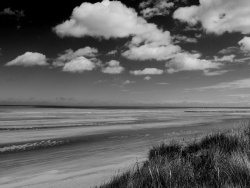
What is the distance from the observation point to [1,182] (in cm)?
726

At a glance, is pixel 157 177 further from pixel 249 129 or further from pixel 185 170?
pixel 249 129

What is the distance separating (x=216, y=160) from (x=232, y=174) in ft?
4.21

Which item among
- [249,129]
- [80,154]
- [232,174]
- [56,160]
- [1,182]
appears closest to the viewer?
[232,174]

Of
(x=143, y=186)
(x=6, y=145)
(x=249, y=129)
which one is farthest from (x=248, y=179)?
(x=6, y=145)

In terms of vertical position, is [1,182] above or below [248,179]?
below

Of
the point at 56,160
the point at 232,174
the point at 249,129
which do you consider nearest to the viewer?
the point at 232,174

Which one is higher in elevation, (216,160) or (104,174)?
(216,160)

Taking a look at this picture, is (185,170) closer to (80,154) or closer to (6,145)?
(80,154)

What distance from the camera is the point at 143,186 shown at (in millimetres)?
5289

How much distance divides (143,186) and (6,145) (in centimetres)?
981

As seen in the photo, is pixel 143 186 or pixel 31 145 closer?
pixel 143 186

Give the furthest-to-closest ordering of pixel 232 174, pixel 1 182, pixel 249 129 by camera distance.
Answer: pixel 249 129 → pixel 1 182 → pixel 232 174

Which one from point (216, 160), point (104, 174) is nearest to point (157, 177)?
point (216, 160)

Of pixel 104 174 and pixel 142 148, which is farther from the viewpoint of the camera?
pixel 142 148
